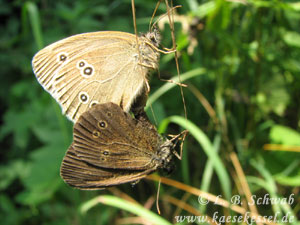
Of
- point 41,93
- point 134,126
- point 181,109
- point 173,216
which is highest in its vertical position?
point 134,126

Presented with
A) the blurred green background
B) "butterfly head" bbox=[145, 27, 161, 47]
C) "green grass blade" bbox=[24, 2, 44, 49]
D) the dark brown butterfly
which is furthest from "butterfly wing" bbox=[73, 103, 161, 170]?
"green grass blade" bbox=[24, 2, 44, 49]

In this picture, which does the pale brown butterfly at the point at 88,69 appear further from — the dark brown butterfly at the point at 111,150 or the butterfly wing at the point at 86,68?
the dark brown butterfly at the point at 111,150

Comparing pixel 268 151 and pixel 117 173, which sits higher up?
pixel 117 173

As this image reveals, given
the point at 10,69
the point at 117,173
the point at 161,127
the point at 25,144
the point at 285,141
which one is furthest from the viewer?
the point at 10,69

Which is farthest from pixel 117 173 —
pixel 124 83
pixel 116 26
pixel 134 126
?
pixel 116 26

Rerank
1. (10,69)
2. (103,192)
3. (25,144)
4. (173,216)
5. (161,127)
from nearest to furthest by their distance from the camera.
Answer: (161,127) → (173,216) → (103,192) → (25,144) → (10,69)

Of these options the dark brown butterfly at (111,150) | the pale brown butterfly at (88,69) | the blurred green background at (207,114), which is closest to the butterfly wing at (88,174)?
the dark brown butterfly at (111,150)

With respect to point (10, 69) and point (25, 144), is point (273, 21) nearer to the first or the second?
point (25, 144)

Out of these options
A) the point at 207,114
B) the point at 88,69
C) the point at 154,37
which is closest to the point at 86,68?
the point at 88,69

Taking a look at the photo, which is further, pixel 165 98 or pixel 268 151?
pixel 165 98
